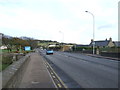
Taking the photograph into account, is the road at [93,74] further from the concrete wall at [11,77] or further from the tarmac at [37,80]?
the concrete wall at [11,77]

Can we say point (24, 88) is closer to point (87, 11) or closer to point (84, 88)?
point (84, 88)

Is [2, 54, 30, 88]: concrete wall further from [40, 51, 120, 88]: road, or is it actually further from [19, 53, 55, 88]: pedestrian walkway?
[40, 51, 120, 88]: road

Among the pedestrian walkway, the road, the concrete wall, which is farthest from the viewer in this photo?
the road

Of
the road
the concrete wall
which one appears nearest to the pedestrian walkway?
the concrete wall

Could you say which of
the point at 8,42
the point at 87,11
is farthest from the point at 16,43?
the point at 87,11

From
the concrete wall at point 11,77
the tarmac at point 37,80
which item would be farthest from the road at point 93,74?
the concrete wall at point 11,77

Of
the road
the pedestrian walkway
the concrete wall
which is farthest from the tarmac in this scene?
the road

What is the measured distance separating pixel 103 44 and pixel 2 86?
124 m

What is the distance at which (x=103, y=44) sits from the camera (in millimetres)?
128625

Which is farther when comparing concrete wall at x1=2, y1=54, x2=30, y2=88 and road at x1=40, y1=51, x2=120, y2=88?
road at x1=40, y1=51, x2=120, y2=88

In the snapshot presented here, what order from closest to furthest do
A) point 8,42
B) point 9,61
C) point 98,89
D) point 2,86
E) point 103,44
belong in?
1. point 2,86
2. point 98,89
3. point 9,61
4. point 8,42
5. point 103,44

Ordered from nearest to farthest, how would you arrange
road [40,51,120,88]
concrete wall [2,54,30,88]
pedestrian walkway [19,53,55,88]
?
concrete wall [2,54,30,88]
pedestrian walkway [19,53,55,88]
road [40,51,120,88]

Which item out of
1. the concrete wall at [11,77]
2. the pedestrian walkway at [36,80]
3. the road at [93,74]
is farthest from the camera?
the road at [93,74]

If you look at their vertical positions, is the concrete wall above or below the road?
above
